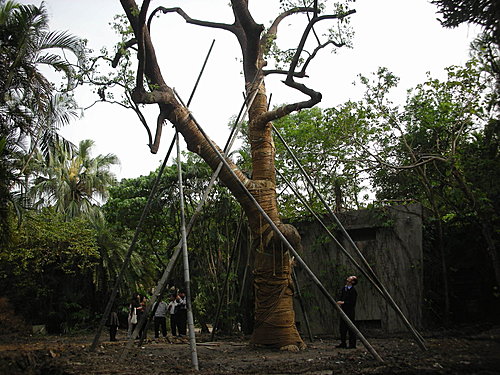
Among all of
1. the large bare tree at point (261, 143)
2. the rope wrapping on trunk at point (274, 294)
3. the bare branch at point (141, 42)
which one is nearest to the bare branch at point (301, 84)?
the large bare tree at point (261, 143)

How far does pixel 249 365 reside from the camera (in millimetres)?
6258

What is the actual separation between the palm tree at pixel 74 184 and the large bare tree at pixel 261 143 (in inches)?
522

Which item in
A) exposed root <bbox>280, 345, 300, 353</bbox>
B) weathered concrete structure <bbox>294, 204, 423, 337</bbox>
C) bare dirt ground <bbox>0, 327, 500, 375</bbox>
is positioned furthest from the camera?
weathered concrete structure <bbox>294, 204, 423, 337</bbox>

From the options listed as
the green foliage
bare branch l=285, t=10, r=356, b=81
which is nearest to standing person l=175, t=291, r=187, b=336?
the green foliage

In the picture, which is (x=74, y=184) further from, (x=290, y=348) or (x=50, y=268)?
(x=290, y=348)

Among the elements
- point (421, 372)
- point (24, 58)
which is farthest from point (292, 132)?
point (421, 372)

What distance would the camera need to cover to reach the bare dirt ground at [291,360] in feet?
17.1

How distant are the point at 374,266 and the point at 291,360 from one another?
4454 millimetres

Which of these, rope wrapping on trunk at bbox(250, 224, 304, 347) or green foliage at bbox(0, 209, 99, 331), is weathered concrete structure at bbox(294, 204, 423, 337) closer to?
rope wrapping on trunk at bbox(250, 224, 304, 347)

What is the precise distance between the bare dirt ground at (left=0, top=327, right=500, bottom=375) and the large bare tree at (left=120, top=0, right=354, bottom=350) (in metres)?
0.60

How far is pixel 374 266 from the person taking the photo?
1058cm

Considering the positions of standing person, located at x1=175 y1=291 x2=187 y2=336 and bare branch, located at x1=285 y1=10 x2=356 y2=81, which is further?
standing person, located at x1=175 y1=291 x2=187 y2=336

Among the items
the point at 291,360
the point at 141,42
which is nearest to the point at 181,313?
the point at 291,360

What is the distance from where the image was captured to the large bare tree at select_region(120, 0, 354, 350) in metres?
8.04
